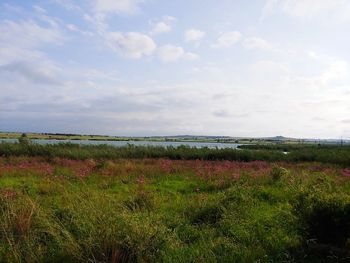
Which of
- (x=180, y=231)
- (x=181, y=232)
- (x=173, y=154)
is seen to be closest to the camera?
(x=181, y=232)

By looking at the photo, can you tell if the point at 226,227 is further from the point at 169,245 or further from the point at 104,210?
the point at 104,210

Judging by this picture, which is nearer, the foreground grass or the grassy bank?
the foreground grass

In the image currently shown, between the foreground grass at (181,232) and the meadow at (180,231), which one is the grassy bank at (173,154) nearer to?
the meadow at (180,231)

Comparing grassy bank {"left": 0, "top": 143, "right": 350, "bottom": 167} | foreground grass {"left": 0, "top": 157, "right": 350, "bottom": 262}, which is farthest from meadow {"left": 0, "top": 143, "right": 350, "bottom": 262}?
grassy bank {"left": 0, "top": 143, "right": 350, "bottom": 167}

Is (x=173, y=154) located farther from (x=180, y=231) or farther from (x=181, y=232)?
(x=181, y=232)

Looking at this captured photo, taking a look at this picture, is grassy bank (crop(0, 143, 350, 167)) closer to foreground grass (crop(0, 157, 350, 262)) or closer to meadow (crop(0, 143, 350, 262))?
meadow (crop(0, 143, 350, 262))

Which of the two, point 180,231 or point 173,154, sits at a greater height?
point 173,154

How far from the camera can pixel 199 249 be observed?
6219 mm

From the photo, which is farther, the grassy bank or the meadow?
the grassy bank

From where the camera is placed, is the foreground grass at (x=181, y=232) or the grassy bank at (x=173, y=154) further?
the grassy bank at (x=173, y=154)

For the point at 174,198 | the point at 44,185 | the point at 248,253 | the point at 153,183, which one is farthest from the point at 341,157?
the point at 248,253

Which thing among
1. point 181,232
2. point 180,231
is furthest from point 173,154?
point 181,232

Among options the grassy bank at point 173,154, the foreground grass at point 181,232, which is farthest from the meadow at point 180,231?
the grassy bank at point 173,154

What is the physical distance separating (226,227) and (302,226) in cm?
157
